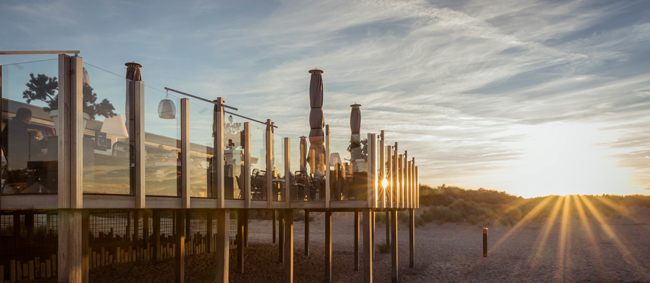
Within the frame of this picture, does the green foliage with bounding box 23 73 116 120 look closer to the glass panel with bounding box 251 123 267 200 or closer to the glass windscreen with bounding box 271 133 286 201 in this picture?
the glass panel with bounding box 251 123 267 200

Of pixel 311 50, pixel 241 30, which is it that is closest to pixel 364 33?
pixel 311 50

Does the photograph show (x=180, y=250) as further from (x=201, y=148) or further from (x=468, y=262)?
(x=468, y=262)

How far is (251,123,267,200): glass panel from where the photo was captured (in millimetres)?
10758

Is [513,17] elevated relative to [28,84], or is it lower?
Answer: elevated

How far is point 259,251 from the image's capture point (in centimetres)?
2105

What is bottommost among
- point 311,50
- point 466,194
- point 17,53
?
point 466,194

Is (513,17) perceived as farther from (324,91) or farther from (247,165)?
(247,165)

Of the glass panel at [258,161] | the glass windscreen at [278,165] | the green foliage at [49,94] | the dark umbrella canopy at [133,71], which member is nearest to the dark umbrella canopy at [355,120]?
the glass windscreen at [278,165]

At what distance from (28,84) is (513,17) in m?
14.1

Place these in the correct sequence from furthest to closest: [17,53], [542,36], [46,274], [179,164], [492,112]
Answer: [492,112] < [542,36] < [46,274] < [179,164] < [17,53]

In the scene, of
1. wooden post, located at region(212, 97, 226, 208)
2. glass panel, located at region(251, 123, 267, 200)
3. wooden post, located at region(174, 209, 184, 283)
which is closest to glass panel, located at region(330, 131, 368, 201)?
glass panel, located at region(251, 123, 267, 200)

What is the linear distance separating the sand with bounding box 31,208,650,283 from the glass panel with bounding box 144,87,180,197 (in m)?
7.22

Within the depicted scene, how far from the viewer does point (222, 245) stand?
443 inches

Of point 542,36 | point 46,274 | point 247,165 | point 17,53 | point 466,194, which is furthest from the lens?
point 466,194
